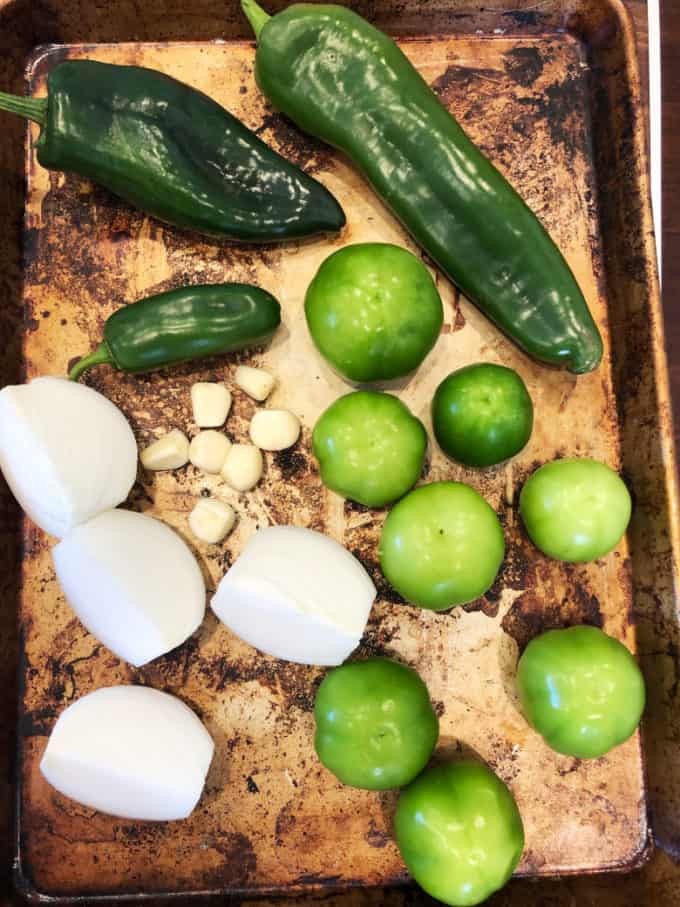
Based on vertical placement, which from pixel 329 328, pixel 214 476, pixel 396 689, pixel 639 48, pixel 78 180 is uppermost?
pixel 639 48

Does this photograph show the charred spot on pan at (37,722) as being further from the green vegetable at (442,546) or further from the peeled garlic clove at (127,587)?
the green vegetable at (442,546)

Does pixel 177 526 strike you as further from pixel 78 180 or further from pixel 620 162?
pixel 620 162

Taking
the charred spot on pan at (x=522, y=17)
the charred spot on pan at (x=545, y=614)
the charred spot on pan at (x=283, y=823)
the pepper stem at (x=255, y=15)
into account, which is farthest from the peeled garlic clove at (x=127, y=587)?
the charred spot on pan at (x=522, y=17)

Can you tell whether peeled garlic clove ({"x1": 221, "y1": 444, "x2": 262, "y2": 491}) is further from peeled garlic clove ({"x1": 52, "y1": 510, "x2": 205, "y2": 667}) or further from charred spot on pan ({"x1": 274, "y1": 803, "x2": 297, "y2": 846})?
charred spot on pan ({"x1": 274, "y1": 803, "x2": 297, "y2": 846})

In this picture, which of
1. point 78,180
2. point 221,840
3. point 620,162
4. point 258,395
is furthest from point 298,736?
point 620,162

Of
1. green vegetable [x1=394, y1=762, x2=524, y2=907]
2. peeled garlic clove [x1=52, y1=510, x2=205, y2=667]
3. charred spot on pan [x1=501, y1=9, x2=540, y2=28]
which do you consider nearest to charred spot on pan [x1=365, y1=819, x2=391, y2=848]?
green vegetable [x1=394, y1=762, x2=524, y2=907]

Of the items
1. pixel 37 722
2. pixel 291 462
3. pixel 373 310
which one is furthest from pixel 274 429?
pixel 37 722

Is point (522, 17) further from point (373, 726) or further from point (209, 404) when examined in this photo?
point (373, 726)
